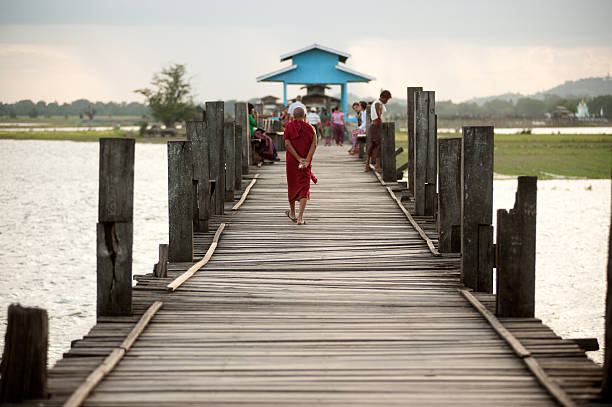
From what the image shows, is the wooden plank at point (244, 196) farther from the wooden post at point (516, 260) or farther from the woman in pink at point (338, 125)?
the woman in pink at point (338, 125)

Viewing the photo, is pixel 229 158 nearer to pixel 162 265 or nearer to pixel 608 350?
pixel 162 265

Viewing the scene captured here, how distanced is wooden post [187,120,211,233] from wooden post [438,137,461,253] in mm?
3566

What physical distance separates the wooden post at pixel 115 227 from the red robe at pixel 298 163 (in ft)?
17.1

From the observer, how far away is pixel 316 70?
32.1 metres

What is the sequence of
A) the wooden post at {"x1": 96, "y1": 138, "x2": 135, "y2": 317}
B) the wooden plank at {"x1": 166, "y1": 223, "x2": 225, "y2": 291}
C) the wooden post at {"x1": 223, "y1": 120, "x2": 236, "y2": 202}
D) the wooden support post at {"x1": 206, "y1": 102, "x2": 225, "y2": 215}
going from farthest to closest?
the wooden post at {"x1": 223, "y1": 120, "x2": 236, "y2": 202} → the wooden support post at {"x1": 206, "y1": 102, "x2": 225, "y2": 215} → the wooden plank at {"x1": 166, "y1": 223, "x2": 225, "y2": 291} → the wooden post at {"x1": 96, "y1": 138, "x2": 135, "y2": 317}

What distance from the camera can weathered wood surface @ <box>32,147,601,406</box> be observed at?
184 inches

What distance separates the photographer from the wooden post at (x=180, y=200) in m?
8.69

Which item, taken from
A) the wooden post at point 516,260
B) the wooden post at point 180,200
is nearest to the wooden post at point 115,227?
the wooden post at point 180,200

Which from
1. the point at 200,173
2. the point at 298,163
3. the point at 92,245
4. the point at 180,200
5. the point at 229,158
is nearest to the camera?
the point at 180,200

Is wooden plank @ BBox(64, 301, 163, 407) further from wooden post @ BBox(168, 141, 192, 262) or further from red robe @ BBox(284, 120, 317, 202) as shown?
red robe @ BBox(284, 120, 317, 202)

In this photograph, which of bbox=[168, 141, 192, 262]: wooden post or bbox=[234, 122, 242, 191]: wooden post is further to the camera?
bbox=[234, 122, 242, 191]: wooden post

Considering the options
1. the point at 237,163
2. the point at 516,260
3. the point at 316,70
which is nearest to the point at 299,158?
the point at 237,163

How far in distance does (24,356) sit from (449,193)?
5.36 metres

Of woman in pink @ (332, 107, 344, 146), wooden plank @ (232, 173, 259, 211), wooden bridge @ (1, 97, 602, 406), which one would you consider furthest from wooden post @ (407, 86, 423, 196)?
woman in pink @ (332, 107, 344, 146)
